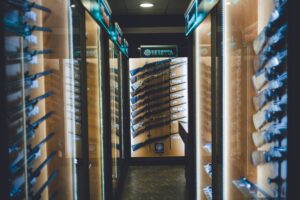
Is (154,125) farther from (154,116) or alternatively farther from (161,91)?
(161,91)

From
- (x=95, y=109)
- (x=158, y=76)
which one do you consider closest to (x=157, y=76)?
Result: (x=158, y=76)

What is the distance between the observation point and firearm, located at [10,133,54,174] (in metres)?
1.48

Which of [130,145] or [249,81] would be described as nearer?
[249,81]

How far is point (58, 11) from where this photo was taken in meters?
2.22

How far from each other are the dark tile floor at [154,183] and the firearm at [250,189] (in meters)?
3.45

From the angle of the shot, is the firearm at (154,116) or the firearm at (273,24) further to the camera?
the firearm at (154,116)

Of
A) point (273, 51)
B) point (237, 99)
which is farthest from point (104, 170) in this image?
point (273, 51)

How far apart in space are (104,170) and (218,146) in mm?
1761

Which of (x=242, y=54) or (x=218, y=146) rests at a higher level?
(x=242, y=54)

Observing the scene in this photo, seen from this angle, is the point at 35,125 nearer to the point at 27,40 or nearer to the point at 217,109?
the point at 27,40

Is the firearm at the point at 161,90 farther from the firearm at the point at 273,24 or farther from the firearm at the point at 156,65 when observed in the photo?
the firearm at the point at 273,24

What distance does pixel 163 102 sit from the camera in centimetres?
765

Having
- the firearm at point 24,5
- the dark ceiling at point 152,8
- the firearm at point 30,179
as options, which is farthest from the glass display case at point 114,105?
the firearm at point 24,5

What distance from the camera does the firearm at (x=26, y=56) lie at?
1.44 meters
